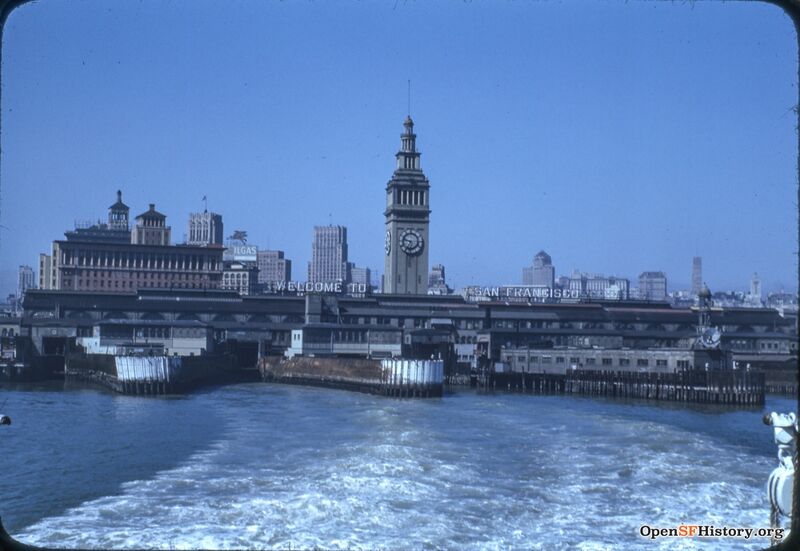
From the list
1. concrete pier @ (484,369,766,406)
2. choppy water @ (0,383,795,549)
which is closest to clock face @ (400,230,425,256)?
concrete pier @ (484,369,766,406)

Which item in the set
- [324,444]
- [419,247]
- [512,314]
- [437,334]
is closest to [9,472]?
[324,444]

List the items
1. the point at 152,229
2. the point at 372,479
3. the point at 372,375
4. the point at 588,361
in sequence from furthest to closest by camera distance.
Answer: the point at 152,229, the point at 588,361, the point at 372,375, the point at 372,479

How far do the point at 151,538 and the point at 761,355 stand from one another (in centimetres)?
9029

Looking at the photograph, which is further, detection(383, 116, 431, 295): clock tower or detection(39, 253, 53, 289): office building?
detection(39, 253, 53, 289): office building

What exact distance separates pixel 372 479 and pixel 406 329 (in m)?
74.8

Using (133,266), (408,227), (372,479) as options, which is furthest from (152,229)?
(372,479)

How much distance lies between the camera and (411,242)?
130625mm

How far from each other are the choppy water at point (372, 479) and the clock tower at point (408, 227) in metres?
81.6

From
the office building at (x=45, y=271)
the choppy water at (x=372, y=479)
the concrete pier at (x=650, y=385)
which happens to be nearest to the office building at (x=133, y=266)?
the office building at (x=45, y=271)

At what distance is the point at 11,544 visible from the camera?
818 centimetres

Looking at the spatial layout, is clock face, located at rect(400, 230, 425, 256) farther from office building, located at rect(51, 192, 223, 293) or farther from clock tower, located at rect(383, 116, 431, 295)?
office building, located at rect(51, 192, 223, 293)

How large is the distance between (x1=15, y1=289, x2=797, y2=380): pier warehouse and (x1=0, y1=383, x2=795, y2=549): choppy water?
3775 centimetres

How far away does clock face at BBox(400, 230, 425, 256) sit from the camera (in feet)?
427

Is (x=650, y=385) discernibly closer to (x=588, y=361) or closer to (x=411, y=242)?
(x=588, y=361)
